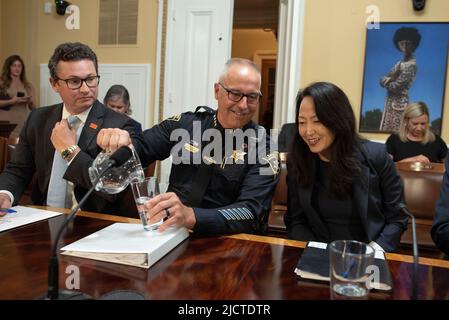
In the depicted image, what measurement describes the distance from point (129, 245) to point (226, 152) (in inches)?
27.2

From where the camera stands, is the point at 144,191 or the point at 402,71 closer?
the point at 144,191

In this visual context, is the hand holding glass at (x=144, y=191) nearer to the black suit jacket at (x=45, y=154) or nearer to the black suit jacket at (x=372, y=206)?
the black suit jacket at (x=45, y=154)

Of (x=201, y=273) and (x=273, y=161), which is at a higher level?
(x=273, y=161)

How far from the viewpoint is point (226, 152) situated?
1556mm

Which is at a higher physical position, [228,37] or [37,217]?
[228,37]

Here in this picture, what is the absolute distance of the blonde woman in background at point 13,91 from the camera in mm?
4488

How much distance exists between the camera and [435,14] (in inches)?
141

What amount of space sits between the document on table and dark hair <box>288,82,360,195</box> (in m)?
0.94

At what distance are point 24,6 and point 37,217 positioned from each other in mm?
4624

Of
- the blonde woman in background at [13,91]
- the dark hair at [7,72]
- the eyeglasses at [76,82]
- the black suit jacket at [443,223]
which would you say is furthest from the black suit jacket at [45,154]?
the dark hair at [7,72]

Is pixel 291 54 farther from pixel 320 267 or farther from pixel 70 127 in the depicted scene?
pixel 320 267

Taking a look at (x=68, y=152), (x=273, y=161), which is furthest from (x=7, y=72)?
(x=273, y=161)
